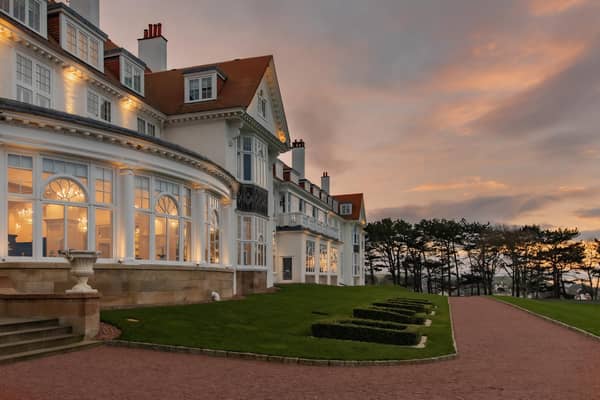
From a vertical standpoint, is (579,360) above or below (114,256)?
below

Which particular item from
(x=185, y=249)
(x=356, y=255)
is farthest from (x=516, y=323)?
(x=356, y=255)

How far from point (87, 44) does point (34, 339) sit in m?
15.7

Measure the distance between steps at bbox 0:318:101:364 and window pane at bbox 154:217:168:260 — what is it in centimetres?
683

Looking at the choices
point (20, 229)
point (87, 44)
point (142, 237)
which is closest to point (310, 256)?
point (87, 44)

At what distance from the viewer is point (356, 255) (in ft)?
230

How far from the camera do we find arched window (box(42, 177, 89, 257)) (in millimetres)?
15289

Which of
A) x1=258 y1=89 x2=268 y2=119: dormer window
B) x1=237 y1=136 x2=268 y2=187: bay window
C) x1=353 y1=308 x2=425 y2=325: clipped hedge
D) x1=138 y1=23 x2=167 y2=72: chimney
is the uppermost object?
x1=138 y1=23 x2=167 y2=72: chimney

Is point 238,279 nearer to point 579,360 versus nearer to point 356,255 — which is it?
point 579,360

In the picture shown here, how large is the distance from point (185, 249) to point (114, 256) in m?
3.92

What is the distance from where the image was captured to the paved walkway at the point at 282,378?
8.27 metres

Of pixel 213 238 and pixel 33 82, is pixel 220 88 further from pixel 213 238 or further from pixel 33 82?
pixel 33 82

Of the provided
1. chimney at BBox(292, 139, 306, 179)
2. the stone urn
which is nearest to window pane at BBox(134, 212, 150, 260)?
the stone urn

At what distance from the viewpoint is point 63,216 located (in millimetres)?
15523

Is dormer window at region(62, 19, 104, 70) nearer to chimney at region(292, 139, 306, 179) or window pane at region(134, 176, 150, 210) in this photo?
window pane at region(134, 176, 150, 210)
